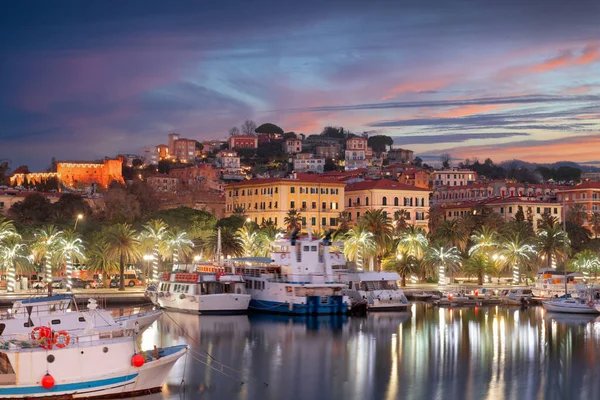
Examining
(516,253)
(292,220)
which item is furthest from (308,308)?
(292,220)

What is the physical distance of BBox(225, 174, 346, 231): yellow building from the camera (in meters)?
126

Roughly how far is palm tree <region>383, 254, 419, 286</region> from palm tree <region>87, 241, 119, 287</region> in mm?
26027

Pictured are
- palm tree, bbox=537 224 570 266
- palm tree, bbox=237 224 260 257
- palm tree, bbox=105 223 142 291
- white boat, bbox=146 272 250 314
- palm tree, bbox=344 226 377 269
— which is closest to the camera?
white boat, bbox=146 272 250 314

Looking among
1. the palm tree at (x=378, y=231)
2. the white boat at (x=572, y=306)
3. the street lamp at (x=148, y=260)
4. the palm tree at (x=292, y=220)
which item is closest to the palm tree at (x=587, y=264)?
the palm tree at (x=378, y=231)

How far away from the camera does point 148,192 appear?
16638 cm

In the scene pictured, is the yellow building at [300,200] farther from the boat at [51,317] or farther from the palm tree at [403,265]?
the boat at [51,317]

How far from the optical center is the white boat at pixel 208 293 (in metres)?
67.6

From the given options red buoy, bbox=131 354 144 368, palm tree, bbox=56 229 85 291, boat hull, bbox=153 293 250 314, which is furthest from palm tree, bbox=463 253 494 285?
red buoy, bbox=131 354 144 368

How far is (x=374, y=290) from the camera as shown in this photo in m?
71.8

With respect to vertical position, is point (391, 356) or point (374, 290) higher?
point (374, 290)

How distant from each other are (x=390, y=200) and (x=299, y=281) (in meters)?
63.7

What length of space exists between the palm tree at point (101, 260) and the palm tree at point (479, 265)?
34.2 metres

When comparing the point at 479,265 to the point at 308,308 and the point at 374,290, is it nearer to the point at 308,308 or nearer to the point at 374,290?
the point at 374,290

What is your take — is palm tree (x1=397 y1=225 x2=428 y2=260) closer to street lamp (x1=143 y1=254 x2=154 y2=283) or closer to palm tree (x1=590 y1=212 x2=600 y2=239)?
street lamp (x1=143 y1=254 x2=154 y2=283)
